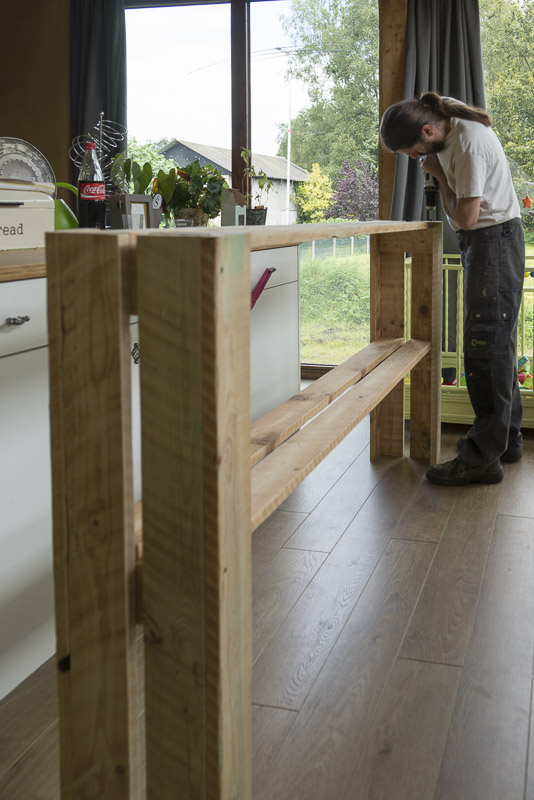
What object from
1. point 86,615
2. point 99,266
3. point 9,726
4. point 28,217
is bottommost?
point 9,726

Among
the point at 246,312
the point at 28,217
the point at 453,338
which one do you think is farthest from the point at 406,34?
the point at 246,312

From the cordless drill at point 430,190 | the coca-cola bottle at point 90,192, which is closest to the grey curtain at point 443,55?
the cordless drill at point 430,190

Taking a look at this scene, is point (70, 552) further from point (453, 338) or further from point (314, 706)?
point (453, 338)

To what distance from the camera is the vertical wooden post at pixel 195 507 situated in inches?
40.9

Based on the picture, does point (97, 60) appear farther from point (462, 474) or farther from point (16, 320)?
point (16, 320)

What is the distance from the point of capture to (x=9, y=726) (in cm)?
154

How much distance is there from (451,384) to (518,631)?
1.98 metres

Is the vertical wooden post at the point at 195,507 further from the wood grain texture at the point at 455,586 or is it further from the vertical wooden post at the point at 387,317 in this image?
the vertical wooden post at the point at 387,317

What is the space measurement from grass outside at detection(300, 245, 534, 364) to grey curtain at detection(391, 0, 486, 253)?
95cm

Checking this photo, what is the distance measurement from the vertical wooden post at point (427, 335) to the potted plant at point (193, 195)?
0.86 m

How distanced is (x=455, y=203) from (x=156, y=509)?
210 centimetres

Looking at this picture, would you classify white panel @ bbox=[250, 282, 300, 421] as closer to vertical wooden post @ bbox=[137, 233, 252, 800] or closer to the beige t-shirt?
the beige t-shirt

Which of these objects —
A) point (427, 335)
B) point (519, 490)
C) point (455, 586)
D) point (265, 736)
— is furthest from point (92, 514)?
point (427, 335)

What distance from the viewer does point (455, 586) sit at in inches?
84.0
